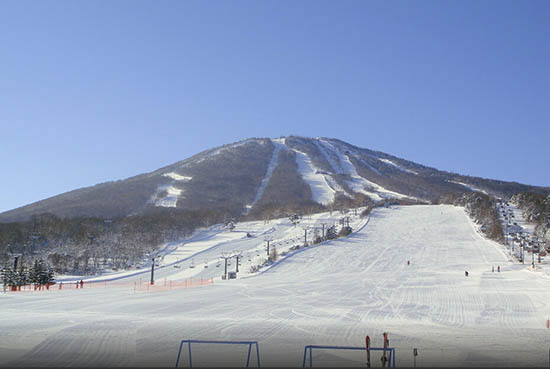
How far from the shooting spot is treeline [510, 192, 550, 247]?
2794 inches

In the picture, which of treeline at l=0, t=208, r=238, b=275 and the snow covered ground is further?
treeline at l=0, t=208, r=238, b=275

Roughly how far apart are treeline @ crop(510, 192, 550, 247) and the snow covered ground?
58.4 ft

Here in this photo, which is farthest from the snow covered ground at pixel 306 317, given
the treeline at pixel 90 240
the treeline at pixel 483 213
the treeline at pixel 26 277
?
the treeline at pixel 483 213

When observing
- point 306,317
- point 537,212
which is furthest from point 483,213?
point 306,317

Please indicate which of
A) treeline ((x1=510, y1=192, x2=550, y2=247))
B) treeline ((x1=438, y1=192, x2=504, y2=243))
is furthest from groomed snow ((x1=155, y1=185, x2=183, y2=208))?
treeline ((x1=510, y1=192, x2=550, y2=247))

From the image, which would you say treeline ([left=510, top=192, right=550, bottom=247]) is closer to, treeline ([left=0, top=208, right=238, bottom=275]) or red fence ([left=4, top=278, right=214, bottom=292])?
red fence ([left=4, top=278, right=214, bottom=292])

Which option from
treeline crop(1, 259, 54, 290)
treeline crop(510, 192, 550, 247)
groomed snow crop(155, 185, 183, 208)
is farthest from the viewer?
groomed snow crop(155, 185, 183, 208)

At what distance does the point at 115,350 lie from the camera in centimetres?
1568

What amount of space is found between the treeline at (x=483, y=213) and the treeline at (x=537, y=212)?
5.20 metres

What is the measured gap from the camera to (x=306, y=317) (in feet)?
78.7

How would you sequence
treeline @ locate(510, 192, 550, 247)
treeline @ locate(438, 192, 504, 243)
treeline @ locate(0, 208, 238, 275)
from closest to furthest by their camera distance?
1. treeline @ locate(0, 208, 238, 275)
2. treeline @ locate(510, 192, 550, 247)
3. treeline @ locate(438, 192, 504, 243)

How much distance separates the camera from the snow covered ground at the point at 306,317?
15.2 meters

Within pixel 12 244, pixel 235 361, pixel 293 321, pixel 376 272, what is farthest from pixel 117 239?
pixel 235 361

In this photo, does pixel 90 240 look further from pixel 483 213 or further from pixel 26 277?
pixel 483 213
